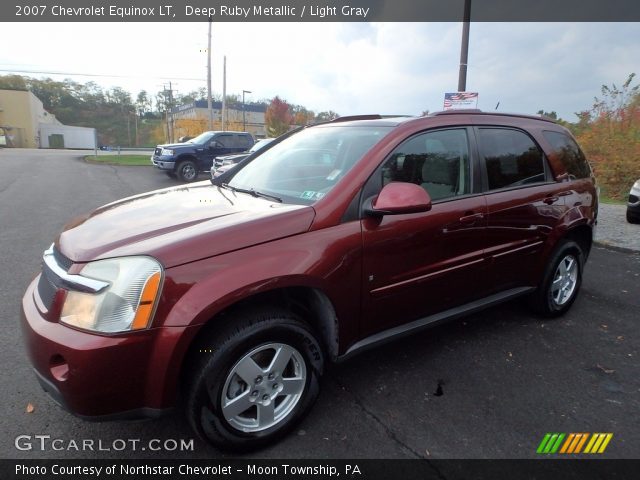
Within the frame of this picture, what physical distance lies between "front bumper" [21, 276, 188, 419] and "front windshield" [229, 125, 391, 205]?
3.84 feet

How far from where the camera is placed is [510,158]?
11.0 ft

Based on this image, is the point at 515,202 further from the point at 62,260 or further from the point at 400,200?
the point at 62,260

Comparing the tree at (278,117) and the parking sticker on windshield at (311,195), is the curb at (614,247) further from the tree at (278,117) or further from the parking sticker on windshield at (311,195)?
the tree at (278,117)

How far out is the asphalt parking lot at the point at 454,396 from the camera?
7.45ft

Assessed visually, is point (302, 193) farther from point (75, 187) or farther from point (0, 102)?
point (0, 102)

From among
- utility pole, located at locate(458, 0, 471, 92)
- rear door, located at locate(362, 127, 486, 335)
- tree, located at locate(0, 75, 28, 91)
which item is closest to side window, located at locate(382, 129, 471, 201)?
rear door, located at locate(362, 127, 486, 335)

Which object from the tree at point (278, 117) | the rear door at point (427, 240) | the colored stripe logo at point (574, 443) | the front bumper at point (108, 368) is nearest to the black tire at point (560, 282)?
the rear door at point (427, 240)

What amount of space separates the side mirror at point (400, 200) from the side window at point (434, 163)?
232 mm

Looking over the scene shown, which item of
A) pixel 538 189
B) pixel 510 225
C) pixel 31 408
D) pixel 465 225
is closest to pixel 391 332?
pixel 465 225

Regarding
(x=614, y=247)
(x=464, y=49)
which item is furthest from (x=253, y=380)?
(x=464, y=49)

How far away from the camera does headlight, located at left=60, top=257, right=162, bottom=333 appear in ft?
5.99

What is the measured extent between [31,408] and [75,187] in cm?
1133

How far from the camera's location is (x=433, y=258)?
2.77m

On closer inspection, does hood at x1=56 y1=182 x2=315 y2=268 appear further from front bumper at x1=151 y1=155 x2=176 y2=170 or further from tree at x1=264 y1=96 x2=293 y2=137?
tree at x1=264 y1=96 x2=293 y2=137
